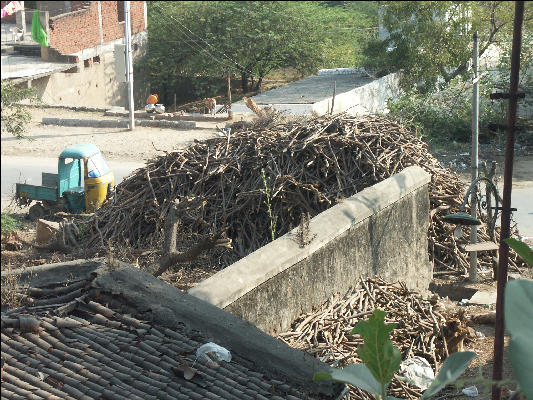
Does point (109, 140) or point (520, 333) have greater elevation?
point (520, 333)

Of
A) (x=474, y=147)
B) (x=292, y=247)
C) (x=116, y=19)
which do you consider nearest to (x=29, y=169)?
(x=474, y=147)

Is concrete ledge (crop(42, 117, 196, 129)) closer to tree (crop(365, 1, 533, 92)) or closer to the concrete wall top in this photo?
tree (crop(365, 1, 533, 92))

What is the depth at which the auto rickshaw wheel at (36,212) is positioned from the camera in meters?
17.3

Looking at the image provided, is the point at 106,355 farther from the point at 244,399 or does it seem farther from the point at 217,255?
the point at 217,255

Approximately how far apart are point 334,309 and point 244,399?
3.58m

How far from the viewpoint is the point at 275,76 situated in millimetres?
39375

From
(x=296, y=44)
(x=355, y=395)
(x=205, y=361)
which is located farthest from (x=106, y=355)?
(x=296, y=44)

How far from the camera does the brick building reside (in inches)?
1272

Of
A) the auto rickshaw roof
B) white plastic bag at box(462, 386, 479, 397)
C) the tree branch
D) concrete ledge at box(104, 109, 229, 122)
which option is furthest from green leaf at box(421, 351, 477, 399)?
concrete ledge at box(104, 109, 229, 122)

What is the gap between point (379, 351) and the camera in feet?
11.7

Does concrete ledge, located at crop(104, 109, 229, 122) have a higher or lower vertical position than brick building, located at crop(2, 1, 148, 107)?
lower

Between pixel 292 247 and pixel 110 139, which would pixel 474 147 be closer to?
pixel 292 247

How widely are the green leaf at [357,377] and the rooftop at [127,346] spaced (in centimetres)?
214

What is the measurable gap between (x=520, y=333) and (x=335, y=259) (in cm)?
656
